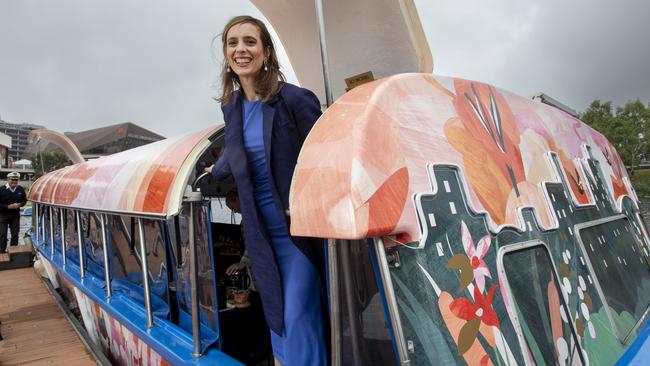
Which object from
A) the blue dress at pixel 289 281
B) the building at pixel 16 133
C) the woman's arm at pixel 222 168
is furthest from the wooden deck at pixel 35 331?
the building at pixel 16 133

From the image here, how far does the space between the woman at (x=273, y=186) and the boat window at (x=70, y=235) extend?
16.1 ft

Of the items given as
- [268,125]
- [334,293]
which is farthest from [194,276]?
[334,293]

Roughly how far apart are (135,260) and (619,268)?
363cm

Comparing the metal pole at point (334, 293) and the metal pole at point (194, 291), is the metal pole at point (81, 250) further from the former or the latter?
the metal pole at point (334, 293)

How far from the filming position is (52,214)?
6562mm

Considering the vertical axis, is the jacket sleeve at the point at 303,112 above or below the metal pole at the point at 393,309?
above

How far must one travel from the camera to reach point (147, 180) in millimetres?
2543

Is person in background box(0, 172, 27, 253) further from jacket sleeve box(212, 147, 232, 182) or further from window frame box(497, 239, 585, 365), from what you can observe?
window frame box(497, 239, 585, 365)

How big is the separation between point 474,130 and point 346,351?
112cm

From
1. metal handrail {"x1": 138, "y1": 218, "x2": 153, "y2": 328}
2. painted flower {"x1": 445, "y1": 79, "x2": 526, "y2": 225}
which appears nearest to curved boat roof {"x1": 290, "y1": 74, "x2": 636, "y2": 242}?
painted flower {"x1": 445, "y1": 79, "x2": 526, "y2": 225}

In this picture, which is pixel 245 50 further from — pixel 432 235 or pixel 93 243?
pixel 93 243

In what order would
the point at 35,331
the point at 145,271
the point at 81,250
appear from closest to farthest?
1. the point at 145,271
2. the point at 81,250
3. the point at 35,331

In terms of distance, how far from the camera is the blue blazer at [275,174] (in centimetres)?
163

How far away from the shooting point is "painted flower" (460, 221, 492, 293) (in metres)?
1.43
